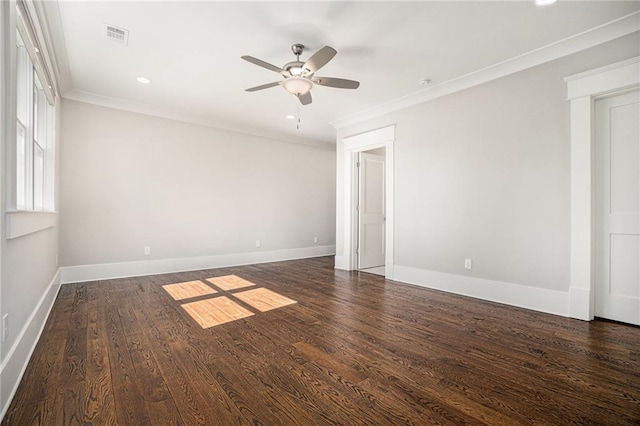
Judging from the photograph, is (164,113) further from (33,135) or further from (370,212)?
(370,212)

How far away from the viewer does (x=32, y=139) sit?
8.57 ft

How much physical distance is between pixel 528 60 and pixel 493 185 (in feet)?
4.39

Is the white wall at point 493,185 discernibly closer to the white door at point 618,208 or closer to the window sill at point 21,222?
the white door at point 618,208

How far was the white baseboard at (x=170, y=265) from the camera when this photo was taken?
4.14 metres

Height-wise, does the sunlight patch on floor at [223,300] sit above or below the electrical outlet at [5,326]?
below

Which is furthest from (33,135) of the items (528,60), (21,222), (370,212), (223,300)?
(528,60)

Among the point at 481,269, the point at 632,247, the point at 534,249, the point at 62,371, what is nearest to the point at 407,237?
the point at 481,269

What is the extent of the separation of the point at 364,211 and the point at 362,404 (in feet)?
13.2

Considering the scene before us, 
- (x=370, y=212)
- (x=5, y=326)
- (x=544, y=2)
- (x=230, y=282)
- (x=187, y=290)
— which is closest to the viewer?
(x=5, y=326)

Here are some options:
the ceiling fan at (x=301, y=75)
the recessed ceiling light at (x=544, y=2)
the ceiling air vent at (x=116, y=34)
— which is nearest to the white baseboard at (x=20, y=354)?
the ceiling air vent at (x=116, y=34)

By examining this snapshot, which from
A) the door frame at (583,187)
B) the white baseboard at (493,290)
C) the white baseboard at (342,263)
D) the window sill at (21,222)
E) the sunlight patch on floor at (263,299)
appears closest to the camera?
the window sill at (21,222)

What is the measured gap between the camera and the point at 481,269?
349 cm

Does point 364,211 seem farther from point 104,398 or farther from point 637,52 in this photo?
point 104,398

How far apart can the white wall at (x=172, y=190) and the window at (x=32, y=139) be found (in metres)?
0.80
